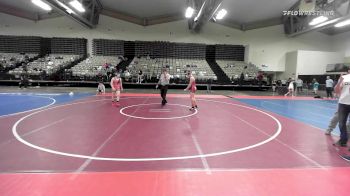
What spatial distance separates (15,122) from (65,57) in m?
22.0

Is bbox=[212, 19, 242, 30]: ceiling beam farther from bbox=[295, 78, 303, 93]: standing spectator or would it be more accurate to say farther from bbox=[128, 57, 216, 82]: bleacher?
bbox=[295, 78, 303, 93]: standing spectator

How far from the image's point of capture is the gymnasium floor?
346 cm

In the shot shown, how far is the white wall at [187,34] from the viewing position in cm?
2794

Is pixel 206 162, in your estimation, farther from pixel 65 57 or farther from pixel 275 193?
pixel 65 57

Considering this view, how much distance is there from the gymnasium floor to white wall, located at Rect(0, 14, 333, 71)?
22438 millimetres

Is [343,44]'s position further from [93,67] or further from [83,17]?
[83,17]

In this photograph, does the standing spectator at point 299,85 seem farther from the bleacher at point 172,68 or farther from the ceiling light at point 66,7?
the ceiling light at point 66,7

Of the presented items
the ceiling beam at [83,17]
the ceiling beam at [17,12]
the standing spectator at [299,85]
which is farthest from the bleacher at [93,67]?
the standing spectator at [299,85]

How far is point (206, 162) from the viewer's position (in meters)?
4.45

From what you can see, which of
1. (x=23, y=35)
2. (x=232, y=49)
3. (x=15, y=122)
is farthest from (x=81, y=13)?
(x=15, y=122)

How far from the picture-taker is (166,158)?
4.62 meters

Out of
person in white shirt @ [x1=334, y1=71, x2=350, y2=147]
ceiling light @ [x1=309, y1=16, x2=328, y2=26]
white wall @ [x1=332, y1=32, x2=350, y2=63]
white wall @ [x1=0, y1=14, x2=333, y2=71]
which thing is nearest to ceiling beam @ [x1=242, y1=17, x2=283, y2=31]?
white wall @ [x1=0, y1=14, x2=333, y2=71]

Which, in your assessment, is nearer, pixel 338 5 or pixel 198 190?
pixel 198 190

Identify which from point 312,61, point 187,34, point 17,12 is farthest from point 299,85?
point 17,12
